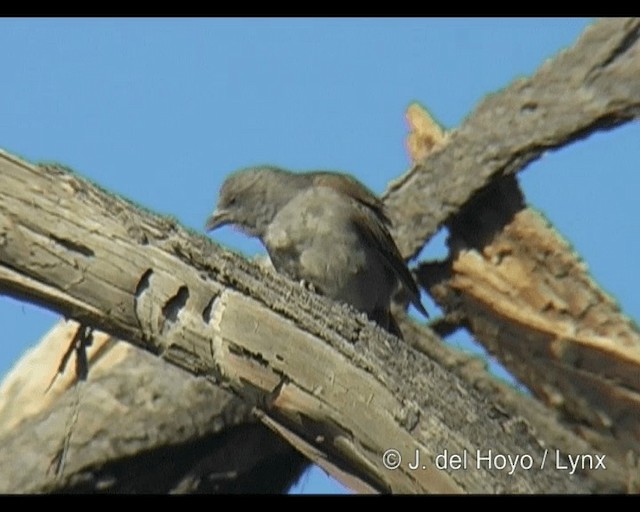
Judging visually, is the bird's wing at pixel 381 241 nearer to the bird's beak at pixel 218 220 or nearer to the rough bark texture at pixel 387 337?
the rough bark texture at pixel 387 337

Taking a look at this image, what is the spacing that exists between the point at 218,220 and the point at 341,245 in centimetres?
114

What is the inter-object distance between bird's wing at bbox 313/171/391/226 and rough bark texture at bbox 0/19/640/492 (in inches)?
9.6

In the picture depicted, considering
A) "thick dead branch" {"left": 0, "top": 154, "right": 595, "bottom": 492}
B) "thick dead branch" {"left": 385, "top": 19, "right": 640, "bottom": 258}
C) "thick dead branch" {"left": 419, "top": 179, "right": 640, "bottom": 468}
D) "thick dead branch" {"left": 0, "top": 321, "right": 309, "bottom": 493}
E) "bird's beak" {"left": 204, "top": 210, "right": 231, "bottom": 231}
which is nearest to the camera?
"thick dead branch" {"left": 0, "top": 154, "right": 595, "bottom": 492}

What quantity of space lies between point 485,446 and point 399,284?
3.65 metres

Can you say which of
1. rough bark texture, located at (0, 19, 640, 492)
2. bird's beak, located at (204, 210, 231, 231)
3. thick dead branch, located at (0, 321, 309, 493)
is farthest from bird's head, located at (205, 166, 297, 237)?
thick dead branch, located at (0, 321, 309, 493)

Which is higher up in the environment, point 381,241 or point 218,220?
point 381,241

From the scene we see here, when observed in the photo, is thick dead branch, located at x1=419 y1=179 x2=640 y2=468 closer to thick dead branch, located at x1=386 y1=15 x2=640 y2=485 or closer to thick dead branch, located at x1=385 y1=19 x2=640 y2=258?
thick dead branch, located at x1=386 y1=15 x2=640 y2=485

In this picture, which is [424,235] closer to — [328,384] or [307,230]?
[307,230]

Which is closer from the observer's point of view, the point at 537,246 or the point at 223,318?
the point at 223,318

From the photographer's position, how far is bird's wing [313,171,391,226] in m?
8.97

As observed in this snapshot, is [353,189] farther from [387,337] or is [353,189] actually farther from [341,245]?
[387,337]

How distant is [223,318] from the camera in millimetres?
5629

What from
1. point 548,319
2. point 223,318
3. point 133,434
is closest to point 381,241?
point 548,319
